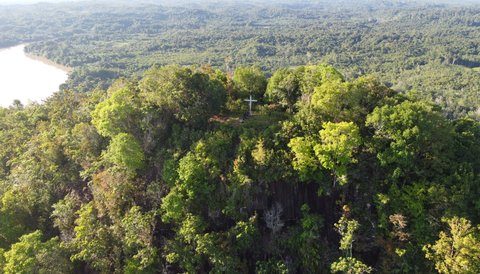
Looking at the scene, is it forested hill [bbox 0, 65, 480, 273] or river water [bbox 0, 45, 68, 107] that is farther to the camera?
river water [bbox 0, 45, 68, 107]

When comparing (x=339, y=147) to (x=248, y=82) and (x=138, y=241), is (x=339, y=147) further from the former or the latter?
(x=138, y=241)

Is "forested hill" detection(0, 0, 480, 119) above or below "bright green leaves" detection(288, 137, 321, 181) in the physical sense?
below

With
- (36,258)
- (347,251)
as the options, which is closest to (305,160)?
(347,251)

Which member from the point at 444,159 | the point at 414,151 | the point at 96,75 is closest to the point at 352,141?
the point at 414,151

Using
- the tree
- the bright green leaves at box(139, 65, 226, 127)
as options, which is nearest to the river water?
the bright green leaves at box(139, 65, 226, 127)

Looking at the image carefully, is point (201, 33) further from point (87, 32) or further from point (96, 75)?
point (96, 75)

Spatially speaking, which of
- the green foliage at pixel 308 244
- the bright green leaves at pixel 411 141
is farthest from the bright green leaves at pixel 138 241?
the bright green leaves at pixel 411 141

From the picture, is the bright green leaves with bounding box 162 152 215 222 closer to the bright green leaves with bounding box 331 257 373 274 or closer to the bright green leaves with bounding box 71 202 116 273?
the bright green leaves with bounding box 71 202 116 273

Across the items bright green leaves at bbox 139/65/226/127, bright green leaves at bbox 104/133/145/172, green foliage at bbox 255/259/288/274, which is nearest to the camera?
green foliage at bbox 255/259/288/274
